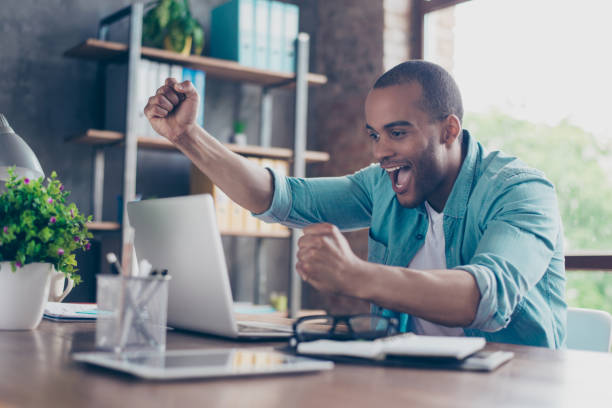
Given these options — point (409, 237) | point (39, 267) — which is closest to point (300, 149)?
point (409, 237)

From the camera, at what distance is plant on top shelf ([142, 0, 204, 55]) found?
3312 mm

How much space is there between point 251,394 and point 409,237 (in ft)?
3.50

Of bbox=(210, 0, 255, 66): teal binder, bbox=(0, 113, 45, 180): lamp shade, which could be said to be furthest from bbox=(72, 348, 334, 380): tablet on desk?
bbox=(210, 0, 255, 66): teal binder

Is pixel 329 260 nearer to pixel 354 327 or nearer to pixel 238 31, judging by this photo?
pixel 354 327

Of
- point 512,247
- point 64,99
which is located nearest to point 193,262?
point 512,247

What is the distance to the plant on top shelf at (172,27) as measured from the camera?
331cm

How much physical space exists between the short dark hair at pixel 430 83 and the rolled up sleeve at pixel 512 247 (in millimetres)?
298

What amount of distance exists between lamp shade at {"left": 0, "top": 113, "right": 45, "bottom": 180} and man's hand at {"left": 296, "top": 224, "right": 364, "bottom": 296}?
726mm

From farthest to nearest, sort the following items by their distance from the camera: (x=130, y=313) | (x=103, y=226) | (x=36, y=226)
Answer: (x=103, y=226) → (x=36, y=226) → (x=130, y=313)

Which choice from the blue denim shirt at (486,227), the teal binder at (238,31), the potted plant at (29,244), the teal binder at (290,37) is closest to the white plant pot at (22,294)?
the potted plant at (29,244)

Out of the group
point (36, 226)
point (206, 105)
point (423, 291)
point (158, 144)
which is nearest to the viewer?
point (423, 291)

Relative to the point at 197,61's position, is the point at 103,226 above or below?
below

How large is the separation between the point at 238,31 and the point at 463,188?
2.14 metres

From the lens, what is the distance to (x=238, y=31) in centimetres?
348
